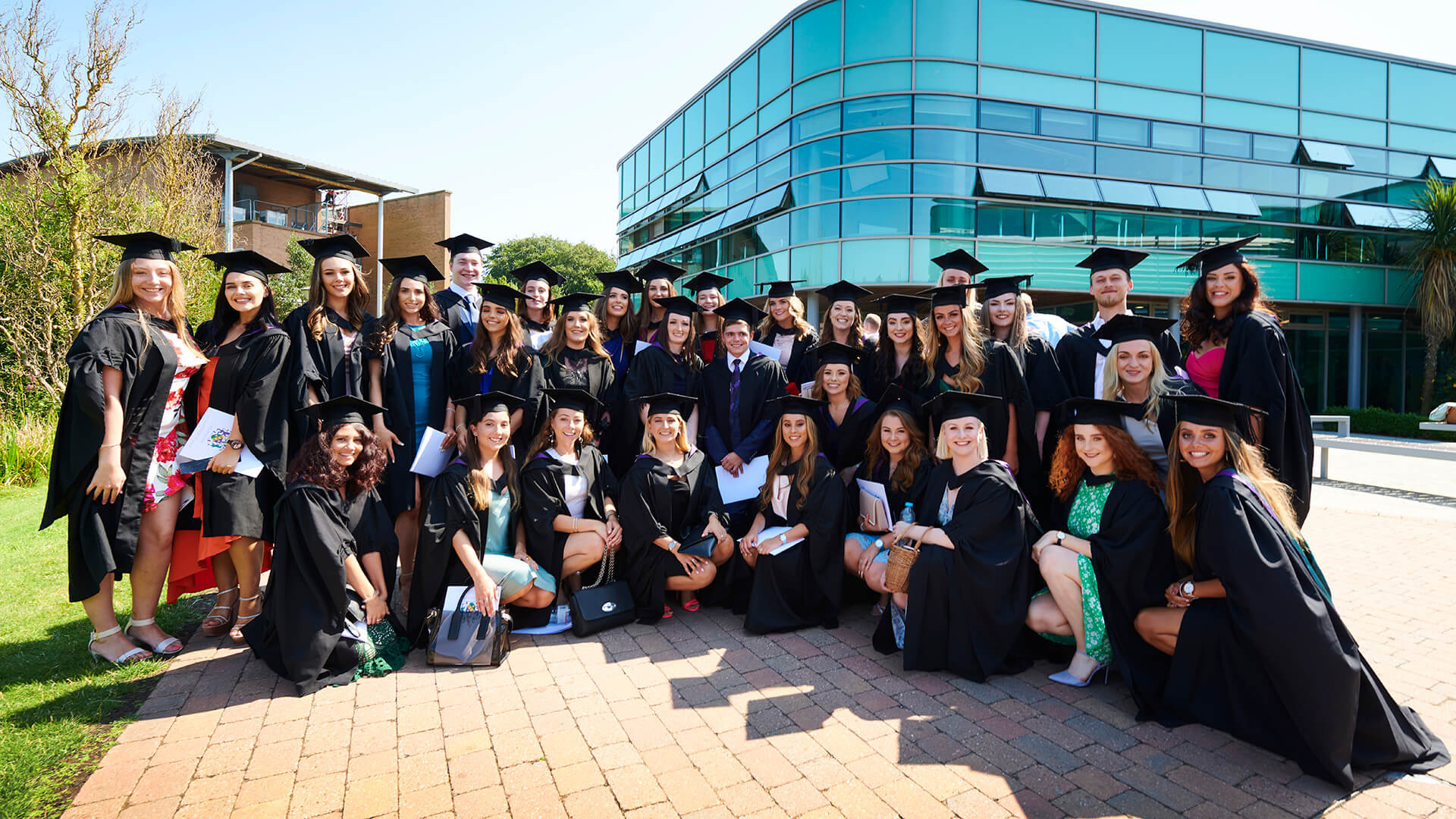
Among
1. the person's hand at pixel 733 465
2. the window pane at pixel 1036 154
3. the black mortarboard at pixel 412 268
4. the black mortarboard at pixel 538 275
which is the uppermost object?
the window pane at pixel 1036 154

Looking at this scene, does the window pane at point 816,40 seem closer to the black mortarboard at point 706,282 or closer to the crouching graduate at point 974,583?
the black mortarboard at point 706,282

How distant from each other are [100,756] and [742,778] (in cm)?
284

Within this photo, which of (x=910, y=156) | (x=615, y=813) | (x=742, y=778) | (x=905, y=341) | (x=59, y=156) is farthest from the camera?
(x=910, y=156)

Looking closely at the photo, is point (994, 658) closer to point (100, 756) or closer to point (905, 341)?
point (905, 341)

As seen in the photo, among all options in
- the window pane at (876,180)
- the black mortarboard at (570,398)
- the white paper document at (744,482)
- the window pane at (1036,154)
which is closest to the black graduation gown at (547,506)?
the black mortarboard at (570,398)

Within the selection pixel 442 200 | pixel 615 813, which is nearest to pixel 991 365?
pixel 615 813

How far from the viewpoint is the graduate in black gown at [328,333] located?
4512mm

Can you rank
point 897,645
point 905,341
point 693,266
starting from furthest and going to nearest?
point 693,266, point 905,341, point 897,645

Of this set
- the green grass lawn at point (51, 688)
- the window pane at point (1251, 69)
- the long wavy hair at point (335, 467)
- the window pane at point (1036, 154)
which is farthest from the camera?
the window pane at point (1251, 69)

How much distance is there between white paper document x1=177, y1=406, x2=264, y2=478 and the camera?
13.8 feet

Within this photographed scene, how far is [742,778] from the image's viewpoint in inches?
116

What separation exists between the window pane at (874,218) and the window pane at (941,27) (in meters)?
3.58

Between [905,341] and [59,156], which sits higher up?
[59,156]

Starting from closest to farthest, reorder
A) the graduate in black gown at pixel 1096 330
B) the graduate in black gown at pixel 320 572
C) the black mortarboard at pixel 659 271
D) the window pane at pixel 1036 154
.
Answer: the graduate in black gown at pixel 320 572 < the graduate in black gown at pixel 1096 330 < the black mortarboard at pixel 659 271 < the window pane at pixel 1036 154
